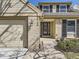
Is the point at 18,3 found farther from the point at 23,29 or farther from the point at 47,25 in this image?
the point at 47,25

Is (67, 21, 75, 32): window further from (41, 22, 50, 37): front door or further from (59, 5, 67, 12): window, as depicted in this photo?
(59, 5, 67, 12): window

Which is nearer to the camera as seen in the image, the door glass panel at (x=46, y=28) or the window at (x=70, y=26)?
the window at (x=70, y=26)

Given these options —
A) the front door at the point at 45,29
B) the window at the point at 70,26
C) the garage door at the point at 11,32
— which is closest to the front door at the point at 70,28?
the window at the point at 70,26

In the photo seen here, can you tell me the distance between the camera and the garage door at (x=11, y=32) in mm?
15277

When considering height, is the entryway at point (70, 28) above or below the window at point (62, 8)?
below

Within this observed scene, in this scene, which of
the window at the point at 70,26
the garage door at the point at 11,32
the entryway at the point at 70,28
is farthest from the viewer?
the window at the point at 70,26

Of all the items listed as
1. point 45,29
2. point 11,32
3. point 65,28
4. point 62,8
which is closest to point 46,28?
point 45,29

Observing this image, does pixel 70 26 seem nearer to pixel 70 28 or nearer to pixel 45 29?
pixel 70 28

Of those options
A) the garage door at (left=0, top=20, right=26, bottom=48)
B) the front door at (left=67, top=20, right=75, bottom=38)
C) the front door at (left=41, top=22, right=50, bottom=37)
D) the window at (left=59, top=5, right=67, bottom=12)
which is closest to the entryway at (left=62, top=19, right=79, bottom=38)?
the front door at (left=67, top=20, right=75, bottom=38)

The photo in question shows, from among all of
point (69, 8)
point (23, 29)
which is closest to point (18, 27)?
point (23, 29)

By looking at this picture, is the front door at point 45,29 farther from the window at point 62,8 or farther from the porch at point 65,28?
the window at point 62,8

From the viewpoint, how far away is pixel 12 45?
15.4m

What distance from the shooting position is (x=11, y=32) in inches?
602

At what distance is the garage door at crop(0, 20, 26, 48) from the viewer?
15.3 m
